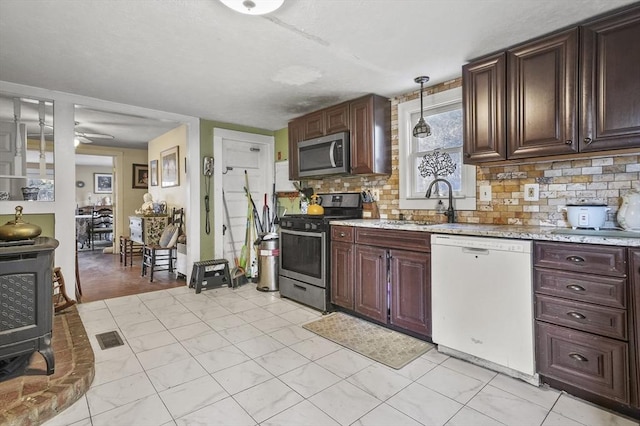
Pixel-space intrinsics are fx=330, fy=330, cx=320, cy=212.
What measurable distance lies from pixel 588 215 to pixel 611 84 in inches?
30.7

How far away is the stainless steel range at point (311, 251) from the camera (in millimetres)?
3234

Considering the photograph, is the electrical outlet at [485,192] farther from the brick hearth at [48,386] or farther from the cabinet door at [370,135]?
the brick hearth at [48,386]

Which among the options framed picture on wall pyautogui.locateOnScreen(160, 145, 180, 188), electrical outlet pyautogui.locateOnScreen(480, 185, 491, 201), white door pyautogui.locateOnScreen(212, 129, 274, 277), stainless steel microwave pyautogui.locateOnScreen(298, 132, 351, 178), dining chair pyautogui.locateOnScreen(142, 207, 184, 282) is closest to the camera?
electrical outlet pyautogui.locateOnScreen(480, 185, 491, 201)

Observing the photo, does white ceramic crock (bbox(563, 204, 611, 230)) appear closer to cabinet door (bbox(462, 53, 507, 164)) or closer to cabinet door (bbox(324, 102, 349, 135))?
cabinet door (bbox(462, 53, 507, 164))

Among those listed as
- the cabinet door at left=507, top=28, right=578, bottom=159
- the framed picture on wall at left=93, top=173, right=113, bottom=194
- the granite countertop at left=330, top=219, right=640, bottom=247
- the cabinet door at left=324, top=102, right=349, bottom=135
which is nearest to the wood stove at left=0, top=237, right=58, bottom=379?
the granite countertop at left=330, top=219, right=640, bottom=247

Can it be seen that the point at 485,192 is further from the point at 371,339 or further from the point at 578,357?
the point at 371,339

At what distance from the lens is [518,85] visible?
227cm

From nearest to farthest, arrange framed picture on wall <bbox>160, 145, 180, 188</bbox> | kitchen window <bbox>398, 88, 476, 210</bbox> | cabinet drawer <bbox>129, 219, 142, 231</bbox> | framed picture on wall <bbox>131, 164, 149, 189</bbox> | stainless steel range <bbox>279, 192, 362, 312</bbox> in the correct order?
kitchen window <bbox>398, 88, 476, 210</bbox> < stainless steel range <bbox>279, 192, 362, 312</bbox> < framed picture on wall <bbox>160, 145, 180, 188</bbox> < cabinet drawer <bbox>129, 219, 142, 231</bbox> < framed picture on wall <bbox>131, 164, 149, 189</bbox>

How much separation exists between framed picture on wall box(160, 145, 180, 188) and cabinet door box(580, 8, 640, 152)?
498cm

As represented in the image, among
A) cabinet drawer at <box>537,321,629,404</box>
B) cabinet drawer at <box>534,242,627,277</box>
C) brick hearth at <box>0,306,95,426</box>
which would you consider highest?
cabinet drawer at <box>534,242,627,277</box>

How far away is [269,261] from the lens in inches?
159

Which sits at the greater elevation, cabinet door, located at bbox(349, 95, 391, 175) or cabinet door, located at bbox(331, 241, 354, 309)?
cabinet door, located at bbox(349, 95, 391, 175)

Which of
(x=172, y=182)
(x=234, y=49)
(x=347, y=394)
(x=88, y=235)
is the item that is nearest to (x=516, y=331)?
(x=347, y=394)

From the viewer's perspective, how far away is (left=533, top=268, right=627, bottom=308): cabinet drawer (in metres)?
1.69
